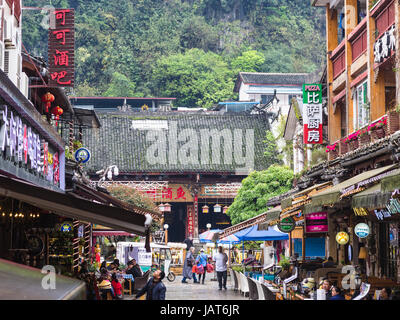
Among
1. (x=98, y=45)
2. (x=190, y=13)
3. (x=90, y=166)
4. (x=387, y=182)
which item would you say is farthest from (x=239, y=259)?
(x=190, y=13)

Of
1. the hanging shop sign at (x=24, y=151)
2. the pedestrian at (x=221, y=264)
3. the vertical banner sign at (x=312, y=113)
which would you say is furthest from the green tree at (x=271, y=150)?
the hanging shop sign at (x=24, y=151)

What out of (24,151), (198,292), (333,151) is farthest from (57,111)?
(333,151)

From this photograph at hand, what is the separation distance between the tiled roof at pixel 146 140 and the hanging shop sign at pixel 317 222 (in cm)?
2468

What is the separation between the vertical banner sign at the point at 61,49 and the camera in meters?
19.3

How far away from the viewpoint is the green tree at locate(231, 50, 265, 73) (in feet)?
262

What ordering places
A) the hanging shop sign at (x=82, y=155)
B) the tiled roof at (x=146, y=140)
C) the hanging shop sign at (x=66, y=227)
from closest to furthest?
the hanging shop sign at (x=66, y=227) < the hanging shop sign at (x=82, y=155) < the tiled roof at (x=146, y=140)

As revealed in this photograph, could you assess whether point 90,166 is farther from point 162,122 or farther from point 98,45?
point 98,45

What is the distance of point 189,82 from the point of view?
74.6 metres

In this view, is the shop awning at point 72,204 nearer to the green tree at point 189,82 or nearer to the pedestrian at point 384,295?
the pedestrian at point 384,295

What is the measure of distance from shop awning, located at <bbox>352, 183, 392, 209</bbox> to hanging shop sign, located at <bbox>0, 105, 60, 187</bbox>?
6502 millimetres

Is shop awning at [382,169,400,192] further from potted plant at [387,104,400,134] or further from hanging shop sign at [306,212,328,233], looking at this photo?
hanging shop sign at [306,212,328,233]

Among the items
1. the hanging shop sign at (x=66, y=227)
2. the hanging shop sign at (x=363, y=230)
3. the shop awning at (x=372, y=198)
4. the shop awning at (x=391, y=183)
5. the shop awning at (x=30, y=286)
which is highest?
the shop awning at (x=391, y=183)

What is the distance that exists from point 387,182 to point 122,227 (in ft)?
13.6

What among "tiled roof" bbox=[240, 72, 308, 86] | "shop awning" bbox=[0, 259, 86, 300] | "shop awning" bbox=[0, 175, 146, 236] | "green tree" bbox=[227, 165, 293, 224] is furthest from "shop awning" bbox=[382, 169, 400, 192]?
"tiled roof" bbox=[240, 72, 308, 86]
